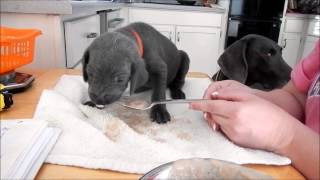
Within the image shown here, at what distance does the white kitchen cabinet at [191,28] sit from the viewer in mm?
2738

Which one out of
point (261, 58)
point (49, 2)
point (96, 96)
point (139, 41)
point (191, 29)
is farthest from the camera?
point (191, 29)

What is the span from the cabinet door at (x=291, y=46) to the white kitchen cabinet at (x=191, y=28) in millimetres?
755

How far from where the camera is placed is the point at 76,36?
1.21 metres

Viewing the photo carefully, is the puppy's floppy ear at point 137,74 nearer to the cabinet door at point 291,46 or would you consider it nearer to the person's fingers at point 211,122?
the person's fingers at point 211,122

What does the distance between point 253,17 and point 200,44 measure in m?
0.62

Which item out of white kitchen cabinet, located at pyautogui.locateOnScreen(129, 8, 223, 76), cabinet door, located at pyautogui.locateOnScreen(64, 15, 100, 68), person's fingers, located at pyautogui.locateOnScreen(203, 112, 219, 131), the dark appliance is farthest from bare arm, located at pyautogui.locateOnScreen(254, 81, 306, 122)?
the dark appliance

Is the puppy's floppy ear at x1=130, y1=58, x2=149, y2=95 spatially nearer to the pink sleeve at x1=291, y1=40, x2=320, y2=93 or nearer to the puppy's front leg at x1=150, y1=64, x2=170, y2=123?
the puppy's front leg at x1=150, y1=64, x2=170, y2=123

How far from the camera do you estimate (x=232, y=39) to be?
9.69 ft

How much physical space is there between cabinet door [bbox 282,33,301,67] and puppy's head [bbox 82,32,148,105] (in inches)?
109

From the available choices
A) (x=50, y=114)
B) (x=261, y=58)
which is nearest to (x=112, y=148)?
(x=50, y=114)

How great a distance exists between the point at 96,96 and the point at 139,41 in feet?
0.77

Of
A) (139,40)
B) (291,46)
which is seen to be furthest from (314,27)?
(139,40)

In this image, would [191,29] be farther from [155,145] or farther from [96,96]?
[155,145]

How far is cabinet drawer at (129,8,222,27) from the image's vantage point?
273cm
